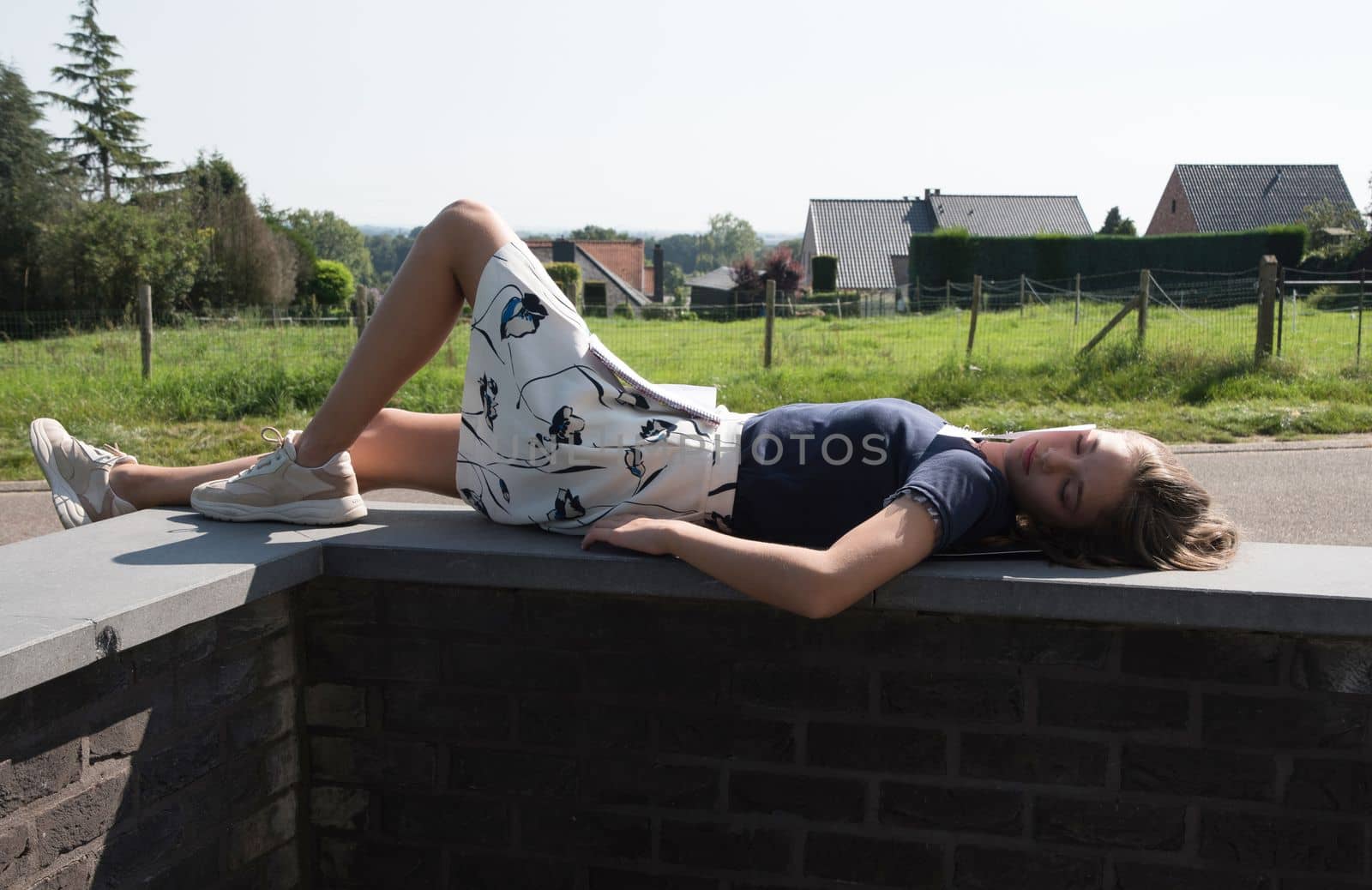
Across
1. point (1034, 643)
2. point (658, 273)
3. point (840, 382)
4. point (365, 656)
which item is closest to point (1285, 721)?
point (1034, 643)

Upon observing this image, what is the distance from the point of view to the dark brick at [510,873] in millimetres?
2648

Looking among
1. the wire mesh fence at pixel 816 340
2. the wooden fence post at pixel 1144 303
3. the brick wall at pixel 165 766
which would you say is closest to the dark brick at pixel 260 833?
the brick wall at pixel 165 766

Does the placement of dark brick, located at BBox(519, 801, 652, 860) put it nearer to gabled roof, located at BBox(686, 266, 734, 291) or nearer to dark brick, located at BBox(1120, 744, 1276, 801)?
dark brick, located at BBox(1120, 744, 1276, 801)

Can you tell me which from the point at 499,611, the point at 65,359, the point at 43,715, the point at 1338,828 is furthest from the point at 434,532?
the point at 65,359

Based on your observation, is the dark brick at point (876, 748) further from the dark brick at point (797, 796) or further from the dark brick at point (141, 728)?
the dark brick at point (141, 728)

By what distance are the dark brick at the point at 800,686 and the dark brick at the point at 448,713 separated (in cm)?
57

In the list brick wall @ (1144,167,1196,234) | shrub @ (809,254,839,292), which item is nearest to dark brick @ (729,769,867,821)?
shrub @ (809,254,839,292)

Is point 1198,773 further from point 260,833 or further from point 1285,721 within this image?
point 260,833

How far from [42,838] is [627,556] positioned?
1171 mm

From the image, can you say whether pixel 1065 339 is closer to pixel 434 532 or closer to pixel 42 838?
pixel 434 532

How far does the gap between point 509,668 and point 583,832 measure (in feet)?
1.37

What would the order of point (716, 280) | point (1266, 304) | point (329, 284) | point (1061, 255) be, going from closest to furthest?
point (1266, 304), point (1061, 255), point (329, 284), point (716, 280)

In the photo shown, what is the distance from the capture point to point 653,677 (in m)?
2.52

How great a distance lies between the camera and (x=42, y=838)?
1.94 metres
